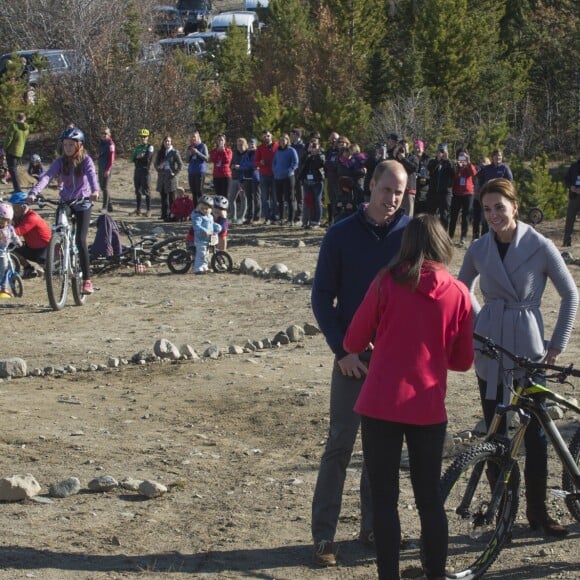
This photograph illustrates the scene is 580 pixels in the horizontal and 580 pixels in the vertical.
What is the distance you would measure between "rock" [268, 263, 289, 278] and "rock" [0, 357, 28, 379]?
239 inches

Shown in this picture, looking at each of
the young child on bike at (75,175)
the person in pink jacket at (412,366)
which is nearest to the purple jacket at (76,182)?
the young child on bike at (75,175)

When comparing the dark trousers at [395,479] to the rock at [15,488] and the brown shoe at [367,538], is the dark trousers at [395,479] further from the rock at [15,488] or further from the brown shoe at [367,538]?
the rock at [15,488]

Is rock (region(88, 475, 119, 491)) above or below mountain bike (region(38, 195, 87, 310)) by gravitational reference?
below

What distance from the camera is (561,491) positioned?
5.97 meters

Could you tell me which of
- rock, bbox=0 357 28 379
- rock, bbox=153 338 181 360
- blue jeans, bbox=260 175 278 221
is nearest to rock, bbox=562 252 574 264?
blue jeans, bbox=260 175 278 221

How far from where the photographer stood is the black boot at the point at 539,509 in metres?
6.06

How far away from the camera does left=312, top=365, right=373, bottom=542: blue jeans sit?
5.52 m

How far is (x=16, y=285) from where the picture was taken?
14258 millimetres

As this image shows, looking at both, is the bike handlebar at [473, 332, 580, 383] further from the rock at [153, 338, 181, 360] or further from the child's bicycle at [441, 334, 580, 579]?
the rock at [153, 338, 181, 360]

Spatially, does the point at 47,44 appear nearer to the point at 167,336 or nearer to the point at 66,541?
the point at 167,336

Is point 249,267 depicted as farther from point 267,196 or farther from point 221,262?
point 267,196

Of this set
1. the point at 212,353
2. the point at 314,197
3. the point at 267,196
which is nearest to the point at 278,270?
the point at 212,353

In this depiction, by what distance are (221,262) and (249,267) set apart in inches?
15.6

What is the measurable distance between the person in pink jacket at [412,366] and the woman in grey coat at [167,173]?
1871 cm
